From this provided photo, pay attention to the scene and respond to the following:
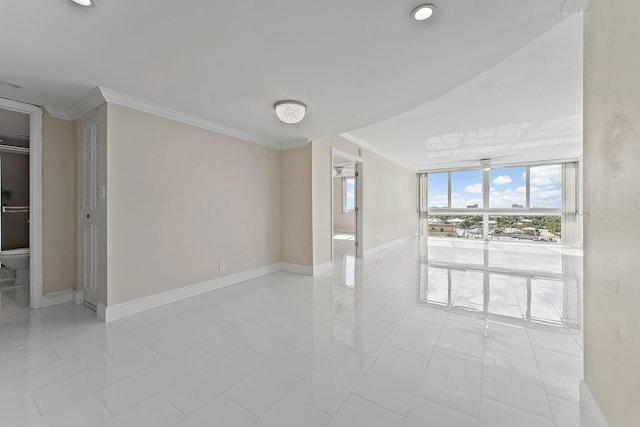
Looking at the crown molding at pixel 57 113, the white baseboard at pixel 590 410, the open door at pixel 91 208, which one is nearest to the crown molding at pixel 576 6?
the white baseboard at pixel 590 410

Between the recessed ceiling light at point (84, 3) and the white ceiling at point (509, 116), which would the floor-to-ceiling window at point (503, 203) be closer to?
the white ceiling at point (509, 116)

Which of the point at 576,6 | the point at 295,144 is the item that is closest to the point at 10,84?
the point at 295,144

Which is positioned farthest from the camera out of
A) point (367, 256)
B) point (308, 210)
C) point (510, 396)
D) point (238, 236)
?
point (367, 256)

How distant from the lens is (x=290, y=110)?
267 centimetres

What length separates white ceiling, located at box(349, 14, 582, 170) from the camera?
7.78 ft

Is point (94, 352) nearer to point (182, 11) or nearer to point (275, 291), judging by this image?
point (275, 291)

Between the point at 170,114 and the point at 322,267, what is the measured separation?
3101 millimetres

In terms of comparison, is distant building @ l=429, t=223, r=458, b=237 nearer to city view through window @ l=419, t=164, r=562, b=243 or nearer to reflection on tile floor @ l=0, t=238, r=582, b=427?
city view through window @ l=419, t=164, r=562, b=243

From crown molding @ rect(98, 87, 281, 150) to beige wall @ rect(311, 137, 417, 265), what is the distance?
116cm

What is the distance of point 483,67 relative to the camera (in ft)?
7.05

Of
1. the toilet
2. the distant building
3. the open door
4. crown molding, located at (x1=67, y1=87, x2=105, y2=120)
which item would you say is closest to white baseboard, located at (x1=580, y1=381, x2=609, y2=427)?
the open door

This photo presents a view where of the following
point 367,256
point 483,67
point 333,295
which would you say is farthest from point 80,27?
point 367,256

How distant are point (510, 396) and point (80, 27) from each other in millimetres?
3436

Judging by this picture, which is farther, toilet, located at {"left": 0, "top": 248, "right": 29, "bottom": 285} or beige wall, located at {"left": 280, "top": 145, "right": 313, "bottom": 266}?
beige wall, located at {"left": 280, "top": 145, "right": 313, "bottom": 266}
